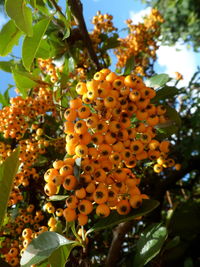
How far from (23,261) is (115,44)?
260 centimetres

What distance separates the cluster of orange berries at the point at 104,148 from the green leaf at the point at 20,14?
0.52 metres

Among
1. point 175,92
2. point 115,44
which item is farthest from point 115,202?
point 115,44

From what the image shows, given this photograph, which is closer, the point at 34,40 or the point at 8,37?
the point at 34,40

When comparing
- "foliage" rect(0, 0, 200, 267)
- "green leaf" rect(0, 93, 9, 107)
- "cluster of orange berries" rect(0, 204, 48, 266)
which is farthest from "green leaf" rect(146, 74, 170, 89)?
"green leaf" rect(0, 93, 9, 107)

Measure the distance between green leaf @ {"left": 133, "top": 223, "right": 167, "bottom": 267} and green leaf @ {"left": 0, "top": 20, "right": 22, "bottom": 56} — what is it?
161 cm

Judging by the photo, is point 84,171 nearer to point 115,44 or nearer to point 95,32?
point 115,44

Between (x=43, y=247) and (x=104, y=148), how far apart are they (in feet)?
1.81

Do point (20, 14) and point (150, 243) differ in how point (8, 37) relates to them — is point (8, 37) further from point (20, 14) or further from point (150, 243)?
point (150, 243)

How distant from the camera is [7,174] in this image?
51.1 inches

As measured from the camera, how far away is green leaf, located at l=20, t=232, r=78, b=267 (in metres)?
1.21

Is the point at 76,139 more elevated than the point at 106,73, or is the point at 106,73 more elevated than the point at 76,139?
the point at 106,73

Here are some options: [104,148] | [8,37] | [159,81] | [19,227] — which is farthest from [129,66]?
[19,227]

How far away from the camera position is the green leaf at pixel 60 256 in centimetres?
130

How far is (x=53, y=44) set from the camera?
2.48 meters
